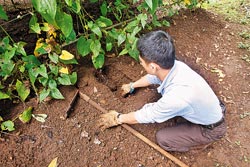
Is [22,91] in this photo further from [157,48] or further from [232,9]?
[232,9]

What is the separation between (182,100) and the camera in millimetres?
1929

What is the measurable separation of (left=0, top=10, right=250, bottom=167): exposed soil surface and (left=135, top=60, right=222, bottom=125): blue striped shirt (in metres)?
0.32

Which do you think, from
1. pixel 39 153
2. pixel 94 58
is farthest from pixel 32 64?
pixel 39 153

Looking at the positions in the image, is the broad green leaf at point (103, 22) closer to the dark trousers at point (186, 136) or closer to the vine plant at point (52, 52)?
the vine plant at point (52, 52)

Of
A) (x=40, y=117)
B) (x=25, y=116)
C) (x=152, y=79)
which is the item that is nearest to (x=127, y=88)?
(x=152, y=79)

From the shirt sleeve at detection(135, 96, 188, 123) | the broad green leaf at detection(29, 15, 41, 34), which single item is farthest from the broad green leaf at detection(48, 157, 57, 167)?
the broad green leaf at detection(29, 15, 41, 34)

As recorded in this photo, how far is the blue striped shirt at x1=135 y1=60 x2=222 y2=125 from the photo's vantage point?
1936 mm

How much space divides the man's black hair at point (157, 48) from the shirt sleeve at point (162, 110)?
0.25 meters

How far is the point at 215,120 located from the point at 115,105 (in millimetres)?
779

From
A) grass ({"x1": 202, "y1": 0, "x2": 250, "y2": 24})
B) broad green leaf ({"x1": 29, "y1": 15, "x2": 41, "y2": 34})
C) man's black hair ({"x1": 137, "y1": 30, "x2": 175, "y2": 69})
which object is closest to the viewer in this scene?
man's black hair ({"x1": 137, "y1": 30, "x2": 175, "y2": 69})

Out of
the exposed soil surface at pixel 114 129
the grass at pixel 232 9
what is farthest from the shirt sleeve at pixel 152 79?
the grass at pixel 232 9

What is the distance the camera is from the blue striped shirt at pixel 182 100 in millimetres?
1936

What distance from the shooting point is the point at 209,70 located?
2.88 meters

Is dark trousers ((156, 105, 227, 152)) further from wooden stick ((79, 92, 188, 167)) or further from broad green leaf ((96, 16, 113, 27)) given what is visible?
broad green leaf ((96, 16, 113, 27))
